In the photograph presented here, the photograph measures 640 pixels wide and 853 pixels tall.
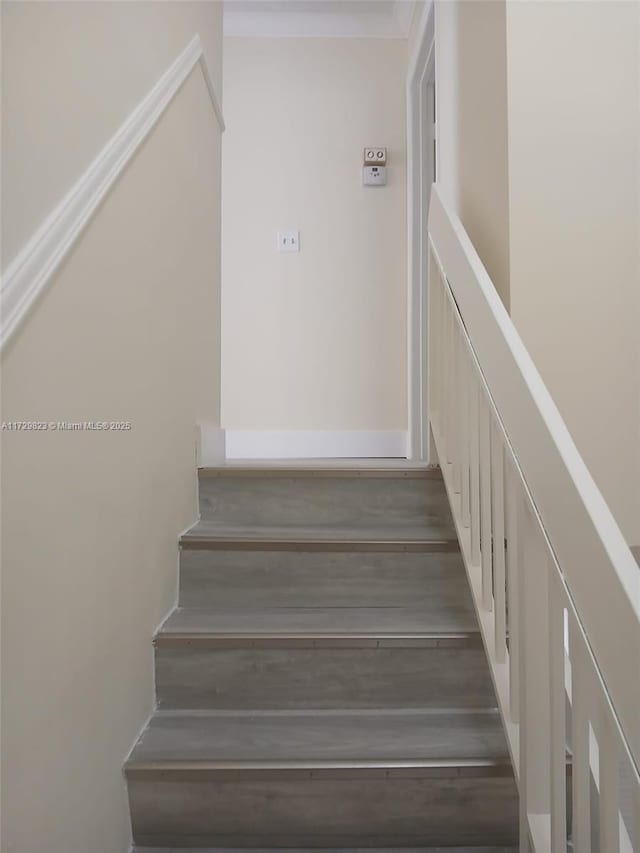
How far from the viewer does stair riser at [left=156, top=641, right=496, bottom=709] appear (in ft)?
5.08

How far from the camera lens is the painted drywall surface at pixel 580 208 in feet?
5.72

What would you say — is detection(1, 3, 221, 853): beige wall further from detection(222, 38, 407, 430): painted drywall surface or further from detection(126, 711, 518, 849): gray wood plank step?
detection(222, 38, 407, 430): painted drywall surface

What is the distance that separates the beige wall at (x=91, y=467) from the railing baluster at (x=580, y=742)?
2.63 feet

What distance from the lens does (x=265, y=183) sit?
3.67 meters

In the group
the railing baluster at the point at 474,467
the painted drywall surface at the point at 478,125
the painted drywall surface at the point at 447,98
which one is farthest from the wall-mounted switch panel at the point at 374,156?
the railing baluster at the point at 474,467

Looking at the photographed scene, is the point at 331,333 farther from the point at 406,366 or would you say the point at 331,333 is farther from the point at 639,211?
the point at 639,211

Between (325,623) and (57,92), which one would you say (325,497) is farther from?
(57,92)

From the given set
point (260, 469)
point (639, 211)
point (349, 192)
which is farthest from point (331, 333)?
point (639, 211)

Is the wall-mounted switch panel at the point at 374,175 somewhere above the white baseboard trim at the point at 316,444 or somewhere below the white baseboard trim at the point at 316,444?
above

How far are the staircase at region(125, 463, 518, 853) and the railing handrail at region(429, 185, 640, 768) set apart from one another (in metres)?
0.66

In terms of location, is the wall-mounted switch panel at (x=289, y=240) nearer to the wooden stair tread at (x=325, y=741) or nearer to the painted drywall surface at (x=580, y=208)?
the painted drywall surface at (x=580, y=208)

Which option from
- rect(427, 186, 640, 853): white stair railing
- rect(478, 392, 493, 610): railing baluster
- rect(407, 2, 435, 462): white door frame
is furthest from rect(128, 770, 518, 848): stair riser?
rect(407, 2, 435, 462): white door frame

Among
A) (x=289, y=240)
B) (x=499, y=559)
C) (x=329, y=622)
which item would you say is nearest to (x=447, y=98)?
(x=289, y=240)

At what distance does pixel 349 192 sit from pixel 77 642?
3.18 meters
